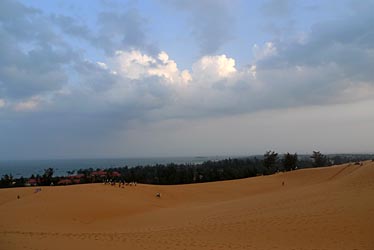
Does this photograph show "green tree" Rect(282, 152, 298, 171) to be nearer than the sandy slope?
No

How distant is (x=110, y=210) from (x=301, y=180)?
83.7 ft

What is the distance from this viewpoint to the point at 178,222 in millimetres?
21859

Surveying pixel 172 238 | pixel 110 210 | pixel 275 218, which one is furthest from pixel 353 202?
pixel 110 210

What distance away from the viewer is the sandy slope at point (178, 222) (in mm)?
14578

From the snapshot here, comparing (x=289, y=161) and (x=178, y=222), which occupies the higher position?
(x=289, y=161)

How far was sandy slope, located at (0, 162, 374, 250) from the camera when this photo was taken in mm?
14578

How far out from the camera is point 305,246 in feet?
44.5

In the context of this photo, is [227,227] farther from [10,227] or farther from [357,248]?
[10,227]

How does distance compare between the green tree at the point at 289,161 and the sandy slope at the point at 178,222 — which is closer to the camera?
the sandy slope at the point at 178,222

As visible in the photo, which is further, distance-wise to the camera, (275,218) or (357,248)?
(275,218)

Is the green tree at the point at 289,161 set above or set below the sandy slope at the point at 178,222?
above

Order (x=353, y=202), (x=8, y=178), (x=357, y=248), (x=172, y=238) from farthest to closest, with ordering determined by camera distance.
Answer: (x=8, y=178), (x=353, y=202), (x=172, y=238), (x=357, y=248)

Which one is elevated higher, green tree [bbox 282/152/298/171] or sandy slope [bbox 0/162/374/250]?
green tree [bbox 282/152/298/171]

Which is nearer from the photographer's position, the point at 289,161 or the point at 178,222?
the point at 178,222
